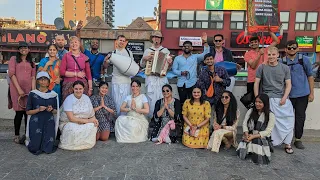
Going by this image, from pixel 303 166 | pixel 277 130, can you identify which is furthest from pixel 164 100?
pixel 303 166

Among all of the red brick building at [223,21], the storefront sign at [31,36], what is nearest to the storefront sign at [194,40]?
the red brick building at [223,21]

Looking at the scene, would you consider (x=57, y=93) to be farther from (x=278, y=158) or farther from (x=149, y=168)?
(x=278, y=158)

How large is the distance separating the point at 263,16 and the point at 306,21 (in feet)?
77.2

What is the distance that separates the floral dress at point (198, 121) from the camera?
15.4ft

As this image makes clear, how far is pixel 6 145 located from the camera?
468 cm

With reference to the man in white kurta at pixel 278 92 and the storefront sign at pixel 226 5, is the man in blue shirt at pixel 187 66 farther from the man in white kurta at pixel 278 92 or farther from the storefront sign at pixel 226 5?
the storefront sign at pixel 226 5

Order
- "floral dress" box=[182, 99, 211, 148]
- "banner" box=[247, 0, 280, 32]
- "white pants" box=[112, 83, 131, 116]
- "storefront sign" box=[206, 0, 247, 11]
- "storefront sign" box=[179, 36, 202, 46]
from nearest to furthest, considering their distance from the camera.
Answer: "floral dress" box=[182, 99, 211, 148] → "banner" box=[247, 0, 280, 32] → "white pants" box=[112, 83, 131, 116] → "storefront sign" box=[179, 36, 202, 46] → "storefront sign" box=[206, 0, 247, 11]

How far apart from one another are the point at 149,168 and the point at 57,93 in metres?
2.18

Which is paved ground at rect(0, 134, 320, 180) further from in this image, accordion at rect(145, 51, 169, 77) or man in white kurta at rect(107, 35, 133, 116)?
accordion at rect(145, 51, 169, 77)

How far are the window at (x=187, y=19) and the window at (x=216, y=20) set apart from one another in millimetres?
1810

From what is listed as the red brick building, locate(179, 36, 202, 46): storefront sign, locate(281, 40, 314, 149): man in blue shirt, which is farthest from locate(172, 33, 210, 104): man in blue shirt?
the red brick building

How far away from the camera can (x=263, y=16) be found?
5074 millimetres

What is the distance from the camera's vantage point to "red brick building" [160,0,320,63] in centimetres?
2495

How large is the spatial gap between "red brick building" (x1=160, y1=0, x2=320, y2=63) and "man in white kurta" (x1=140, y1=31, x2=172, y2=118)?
20.1 m
